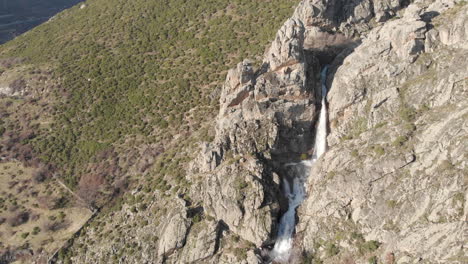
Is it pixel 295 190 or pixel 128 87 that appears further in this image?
pixel 128 87

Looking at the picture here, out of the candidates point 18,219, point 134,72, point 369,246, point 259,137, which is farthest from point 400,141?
point 18,219

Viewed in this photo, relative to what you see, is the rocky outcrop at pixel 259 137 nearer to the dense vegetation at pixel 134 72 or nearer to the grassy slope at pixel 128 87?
the grassy slope at pixel 128 87

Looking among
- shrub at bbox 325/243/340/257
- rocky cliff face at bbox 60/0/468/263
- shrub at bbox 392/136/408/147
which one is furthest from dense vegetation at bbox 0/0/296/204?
shrub at bbox 392/136/408/147

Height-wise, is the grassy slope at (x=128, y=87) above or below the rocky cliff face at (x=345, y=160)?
above

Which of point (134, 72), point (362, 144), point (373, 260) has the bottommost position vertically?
point (373, 260)

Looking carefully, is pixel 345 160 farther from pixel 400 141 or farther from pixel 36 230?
pixel 36 230

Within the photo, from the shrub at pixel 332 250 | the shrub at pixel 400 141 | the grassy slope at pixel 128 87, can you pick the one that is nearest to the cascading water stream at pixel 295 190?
the shrub at pixel 332 250
